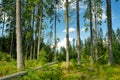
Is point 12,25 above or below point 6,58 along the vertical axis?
above

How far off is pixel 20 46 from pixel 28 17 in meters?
24.7

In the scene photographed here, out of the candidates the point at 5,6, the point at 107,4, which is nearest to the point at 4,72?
the point at 107,4

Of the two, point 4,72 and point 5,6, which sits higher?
point 5,6

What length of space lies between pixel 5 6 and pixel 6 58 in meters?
19.8

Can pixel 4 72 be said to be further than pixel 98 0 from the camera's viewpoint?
No

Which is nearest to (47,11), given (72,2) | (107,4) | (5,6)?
(5,6)

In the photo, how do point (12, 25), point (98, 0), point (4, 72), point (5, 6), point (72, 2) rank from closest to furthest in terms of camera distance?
point (4, 72)
point (72, 2)
point (98, 0)
point (5, 6)
point (12, 25)

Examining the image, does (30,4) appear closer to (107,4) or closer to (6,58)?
(6,58)

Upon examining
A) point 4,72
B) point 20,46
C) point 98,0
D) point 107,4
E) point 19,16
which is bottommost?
point 4,72

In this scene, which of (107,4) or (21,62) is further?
(107,4)

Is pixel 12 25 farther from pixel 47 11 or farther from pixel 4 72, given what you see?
pixel 4 72

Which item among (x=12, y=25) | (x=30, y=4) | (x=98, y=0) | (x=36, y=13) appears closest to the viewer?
(x=98, y=0)

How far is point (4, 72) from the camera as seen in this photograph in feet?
45.9

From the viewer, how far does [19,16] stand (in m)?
14.9
